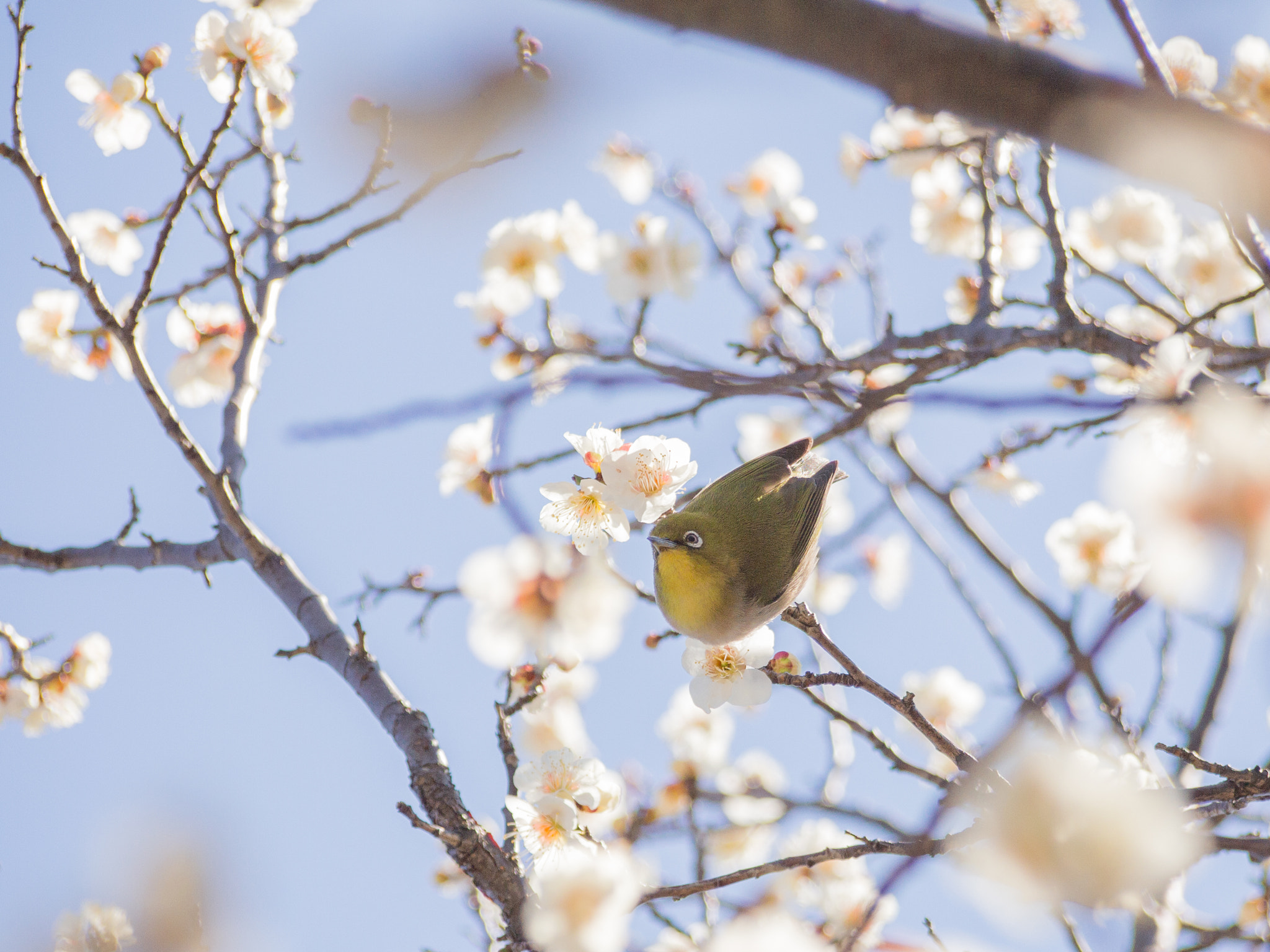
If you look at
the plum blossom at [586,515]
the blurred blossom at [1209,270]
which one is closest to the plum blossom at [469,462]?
the plum blossom at [586,515]

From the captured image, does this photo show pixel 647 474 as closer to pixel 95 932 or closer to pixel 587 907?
pixel 587 907

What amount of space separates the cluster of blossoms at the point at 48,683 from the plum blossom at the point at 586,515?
2.12 m

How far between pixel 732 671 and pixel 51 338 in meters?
2.95

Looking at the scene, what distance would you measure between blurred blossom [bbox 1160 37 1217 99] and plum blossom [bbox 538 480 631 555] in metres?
2.47

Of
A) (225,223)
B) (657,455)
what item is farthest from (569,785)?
(225,223)

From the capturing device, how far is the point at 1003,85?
823mm

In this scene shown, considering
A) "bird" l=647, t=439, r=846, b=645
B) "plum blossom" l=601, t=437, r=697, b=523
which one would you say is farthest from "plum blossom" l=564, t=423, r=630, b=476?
"bird" l=647, t=439, r=846, b=645

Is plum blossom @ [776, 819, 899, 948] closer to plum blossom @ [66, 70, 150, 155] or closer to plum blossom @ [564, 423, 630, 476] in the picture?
plum blossom @ [564, 423, 630, 476]

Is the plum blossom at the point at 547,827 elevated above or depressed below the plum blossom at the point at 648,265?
below

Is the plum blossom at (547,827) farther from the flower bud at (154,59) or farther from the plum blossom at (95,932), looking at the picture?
the flower bud at (154,59)

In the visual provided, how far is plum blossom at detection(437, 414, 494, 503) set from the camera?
321cm

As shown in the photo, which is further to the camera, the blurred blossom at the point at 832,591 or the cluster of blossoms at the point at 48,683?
the blurred blossom at the point at 832,591

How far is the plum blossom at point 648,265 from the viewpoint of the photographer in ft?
12.1

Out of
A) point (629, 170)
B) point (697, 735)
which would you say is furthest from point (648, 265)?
point (697, 735)
